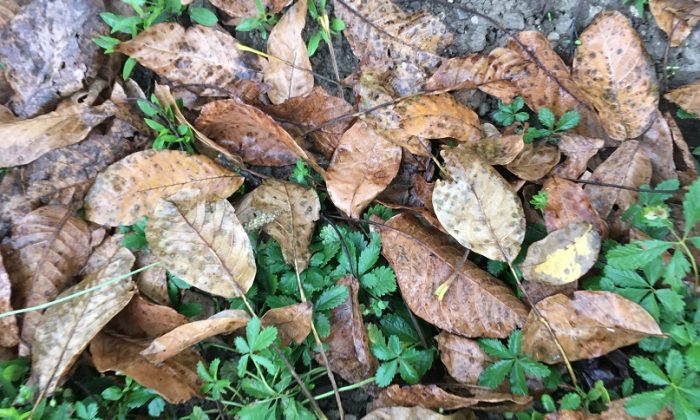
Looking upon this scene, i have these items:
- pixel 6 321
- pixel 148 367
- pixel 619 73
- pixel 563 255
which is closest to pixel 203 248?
pixel 148 367

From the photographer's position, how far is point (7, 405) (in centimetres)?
163

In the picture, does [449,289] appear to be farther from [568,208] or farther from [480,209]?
[568,208]

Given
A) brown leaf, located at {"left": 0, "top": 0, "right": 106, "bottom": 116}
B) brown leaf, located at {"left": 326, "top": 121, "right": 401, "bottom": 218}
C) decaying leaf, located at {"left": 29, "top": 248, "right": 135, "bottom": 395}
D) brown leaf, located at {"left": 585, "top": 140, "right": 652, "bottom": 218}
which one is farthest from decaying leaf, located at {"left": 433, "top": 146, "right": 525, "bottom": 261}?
brown leaf, located at {"left": 0, "top": 0, "right": 106, "bottom": 116}

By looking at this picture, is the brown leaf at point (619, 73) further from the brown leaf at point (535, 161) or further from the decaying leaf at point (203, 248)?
the decaying leaf at point (203, 248)

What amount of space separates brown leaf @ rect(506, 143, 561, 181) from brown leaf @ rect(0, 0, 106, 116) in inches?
65.2

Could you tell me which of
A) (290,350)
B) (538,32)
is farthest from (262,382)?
(538,32)

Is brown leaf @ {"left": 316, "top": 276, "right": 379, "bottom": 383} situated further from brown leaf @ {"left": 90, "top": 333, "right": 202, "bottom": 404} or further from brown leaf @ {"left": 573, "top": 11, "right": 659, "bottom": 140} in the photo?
brown leaf @ {"left": 573, "top": 11, "right": 659, "bottom": 140}

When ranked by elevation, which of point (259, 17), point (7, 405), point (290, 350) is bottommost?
point (7, 405)

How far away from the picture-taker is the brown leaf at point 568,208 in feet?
5.57

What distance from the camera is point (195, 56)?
1.94 metres

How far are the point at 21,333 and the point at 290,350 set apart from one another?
965 mm

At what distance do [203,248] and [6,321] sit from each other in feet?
2.40

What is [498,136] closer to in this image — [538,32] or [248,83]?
[538,32]

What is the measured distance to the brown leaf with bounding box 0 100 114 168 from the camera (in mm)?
1818
